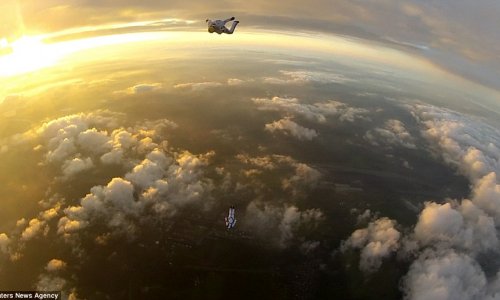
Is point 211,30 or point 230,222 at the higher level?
point 211,30

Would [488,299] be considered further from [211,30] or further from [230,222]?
[211,30]

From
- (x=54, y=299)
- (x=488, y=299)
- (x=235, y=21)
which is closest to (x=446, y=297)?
(x=488, y=299)

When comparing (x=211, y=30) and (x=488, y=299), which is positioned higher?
(x=211, y=30)

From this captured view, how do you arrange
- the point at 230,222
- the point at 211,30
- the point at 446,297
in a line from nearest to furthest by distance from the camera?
the point at 211,30 < the point at 230,222 < the point at 446,297

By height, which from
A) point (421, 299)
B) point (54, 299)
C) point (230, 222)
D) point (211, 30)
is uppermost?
point (211, 30)

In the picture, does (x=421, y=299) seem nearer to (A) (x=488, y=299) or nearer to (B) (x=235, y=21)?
(A) (x=488, y=299)

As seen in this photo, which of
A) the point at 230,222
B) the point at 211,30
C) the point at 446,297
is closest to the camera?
the point at 211,30

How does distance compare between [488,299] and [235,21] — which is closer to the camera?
[235,21]

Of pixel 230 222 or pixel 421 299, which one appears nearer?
pixel 230 222

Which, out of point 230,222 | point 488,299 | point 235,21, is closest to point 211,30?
point 235,21
